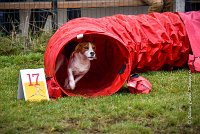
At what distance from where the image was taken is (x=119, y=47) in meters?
7.67

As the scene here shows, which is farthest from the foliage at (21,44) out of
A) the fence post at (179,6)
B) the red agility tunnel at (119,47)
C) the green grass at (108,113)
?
the fence post at (179,6)

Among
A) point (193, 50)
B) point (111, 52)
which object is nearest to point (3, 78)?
point (111, 52)

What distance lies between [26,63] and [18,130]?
476 cm

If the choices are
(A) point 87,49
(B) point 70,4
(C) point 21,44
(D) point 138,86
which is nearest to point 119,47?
(A) point 87,49

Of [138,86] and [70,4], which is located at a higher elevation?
[70,4]

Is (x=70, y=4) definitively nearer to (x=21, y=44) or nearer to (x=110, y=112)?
(x=21, y=44)

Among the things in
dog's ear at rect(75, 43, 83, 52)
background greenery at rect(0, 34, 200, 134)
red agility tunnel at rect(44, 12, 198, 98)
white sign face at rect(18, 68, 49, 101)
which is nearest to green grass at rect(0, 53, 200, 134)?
background greenery at rect(0, 34, 200, 134)

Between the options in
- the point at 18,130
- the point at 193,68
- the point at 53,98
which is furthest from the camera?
the point at 193,68

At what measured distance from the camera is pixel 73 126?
223 inches

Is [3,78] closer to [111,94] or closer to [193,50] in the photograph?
[111,94]

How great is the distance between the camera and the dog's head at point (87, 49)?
25.2 feet

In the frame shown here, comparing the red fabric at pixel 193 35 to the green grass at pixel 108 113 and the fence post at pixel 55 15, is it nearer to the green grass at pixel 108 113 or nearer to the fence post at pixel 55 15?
the green grass at pixel 108 113

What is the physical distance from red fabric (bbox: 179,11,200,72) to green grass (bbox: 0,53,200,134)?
1.03 meters

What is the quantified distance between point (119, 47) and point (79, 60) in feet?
2.15
